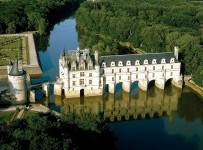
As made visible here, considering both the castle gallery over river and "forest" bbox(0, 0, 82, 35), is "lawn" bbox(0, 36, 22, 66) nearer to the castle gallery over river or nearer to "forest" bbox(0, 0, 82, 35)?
"forest" bbox(0, 0, 82, 35)

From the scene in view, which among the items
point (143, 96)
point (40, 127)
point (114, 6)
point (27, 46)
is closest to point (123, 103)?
point (143, 96)

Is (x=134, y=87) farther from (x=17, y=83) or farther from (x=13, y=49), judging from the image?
(x=13, y=49)

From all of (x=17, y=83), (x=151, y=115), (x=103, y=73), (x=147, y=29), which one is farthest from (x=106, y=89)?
(x=147, y=29)

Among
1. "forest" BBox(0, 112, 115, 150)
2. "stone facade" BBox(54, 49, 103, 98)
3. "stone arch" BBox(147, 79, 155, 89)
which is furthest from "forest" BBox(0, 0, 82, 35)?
"forest" BBox(0, 112, 115, 150)

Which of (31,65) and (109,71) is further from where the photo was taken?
(31,65)

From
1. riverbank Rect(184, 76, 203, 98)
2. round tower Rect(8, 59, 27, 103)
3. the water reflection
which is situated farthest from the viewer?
riverbank Rect(184, 76, 203, 98)

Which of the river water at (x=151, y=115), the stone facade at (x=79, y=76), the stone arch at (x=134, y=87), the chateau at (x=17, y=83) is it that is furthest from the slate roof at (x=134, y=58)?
the chateau at (x=17, y=83)
